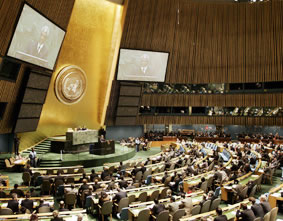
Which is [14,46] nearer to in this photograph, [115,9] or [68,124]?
[68,124]

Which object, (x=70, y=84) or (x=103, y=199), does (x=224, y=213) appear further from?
(x=70, y=84)

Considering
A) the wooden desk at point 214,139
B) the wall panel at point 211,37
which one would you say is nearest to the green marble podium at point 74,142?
the wall panel at point 211,37

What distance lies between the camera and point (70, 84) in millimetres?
19438

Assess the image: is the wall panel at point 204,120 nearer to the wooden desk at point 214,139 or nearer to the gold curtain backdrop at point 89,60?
the wooden desk at point 214,139

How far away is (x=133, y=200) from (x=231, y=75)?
2059 centimetres

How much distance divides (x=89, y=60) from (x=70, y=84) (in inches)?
108

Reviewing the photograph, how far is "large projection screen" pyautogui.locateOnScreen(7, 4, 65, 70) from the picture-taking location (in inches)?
468

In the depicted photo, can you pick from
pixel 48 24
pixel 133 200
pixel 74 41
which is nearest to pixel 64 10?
pixel 48 24

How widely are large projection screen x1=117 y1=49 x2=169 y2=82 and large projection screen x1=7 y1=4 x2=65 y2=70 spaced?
6.65 meters

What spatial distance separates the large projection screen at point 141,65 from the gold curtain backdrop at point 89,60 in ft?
2.76

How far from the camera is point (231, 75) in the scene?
81.7 ft

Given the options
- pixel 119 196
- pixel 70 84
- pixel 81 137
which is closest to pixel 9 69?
pixel 81 137

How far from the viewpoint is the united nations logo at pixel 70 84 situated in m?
18.8

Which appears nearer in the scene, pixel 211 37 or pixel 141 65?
pixel 141 65
